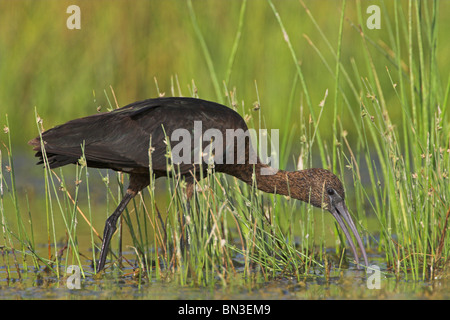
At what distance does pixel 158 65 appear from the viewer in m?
8.88

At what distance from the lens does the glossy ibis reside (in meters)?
5.04

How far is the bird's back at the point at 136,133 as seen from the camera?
16.5 ft

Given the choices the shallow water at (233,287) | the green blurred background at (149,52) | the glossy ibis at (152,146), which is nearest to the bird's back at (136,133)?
the glossy ibis at (152,146)

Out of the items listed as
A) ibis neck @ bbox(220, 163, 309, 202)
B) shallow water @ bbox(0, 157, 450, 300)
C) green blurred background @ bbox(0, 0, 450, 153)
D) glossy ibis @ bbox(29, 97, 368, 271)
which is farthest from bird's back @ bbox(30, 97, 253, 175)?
green blurred background @ bbox(0, 0, 450, 153)

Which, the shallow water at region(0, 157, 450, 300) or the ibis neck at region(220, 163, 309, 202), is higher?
the ibis neck at region(220, 163, 309, 202)

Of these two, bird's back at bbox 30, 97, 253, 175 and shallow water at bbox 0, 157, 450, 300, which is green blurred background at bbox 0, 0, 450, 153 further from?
shallow water at bbox 0, 157, 450, 300

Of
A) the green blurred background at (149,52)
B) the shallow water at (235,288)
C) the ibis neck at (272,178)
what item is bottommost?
the shallow water at (235,288)

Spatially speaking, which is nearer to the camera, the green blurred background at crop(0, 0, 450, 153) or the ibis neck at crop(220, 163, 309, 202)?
the ibis neck at crop(220, 163, 309, 202)

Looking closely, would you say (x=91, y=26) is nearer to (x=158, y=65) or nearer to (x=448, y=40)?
(x=158, y=65)

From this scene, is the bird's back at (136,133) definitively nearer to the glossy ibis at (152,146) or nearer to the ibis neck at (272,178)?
the glossy ibis at (152,146)

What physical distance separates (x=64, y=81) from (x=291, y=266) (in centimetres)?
464

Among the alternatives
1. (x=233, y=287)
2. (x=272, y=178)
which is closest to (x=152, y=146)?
(x=272, y=178)

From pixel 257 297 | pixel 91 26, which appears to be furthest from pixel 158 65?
pixel 257 297

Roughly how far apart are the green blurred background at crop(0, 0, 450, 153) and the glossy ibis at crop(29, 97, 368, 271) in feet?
10.2
